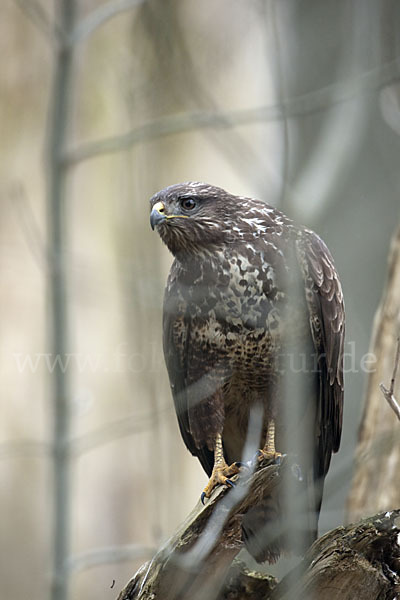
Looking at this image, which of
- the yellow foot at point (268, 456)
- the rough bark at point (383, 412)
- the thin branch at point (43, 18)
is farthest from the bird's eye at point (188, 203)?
the rough bark at point (383, 412)

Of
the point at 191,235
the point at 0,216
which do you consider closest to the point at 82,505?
the point at 0,216

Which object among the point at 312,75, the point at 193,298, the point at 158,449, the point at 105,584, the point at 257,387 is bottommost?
the point at 105,584

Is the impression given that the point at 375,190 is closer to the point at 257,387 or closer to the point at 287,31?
the point at 287,31

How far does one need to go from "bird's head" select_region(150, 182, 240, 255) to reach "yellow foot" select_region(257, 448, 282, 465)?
79cm

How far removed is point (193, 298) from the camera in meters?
3.20

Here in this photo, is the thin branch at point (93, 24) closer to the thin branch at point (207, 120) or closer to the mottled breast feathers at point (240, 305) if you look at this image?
the thin branch at point (207, 120)

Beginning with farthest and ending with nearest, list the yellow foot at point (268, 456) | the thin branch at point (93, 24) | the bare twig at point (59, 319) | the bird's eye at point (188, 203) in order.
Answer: the bird's eye at point (188, 203) < the yellow foot at point (268, 456) < the thin branch at point (93, 24) < the bare twig at point (59, 319)

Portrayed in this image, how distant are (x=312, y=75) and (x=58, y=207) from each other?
319 cm

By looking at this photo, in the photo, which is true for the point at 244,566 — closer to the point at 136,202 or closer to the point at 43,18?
the point at 43,18

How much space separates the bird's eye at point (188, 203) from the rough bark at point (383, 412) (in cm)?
107

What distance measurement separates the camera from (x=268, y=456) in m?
3.12

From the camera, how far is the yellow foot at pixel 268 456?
304 centimetres

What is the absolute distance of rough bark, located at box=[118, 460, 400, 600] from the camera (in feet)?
8.02

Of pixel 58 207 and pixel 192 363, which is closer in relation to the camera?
pixel 58 207
